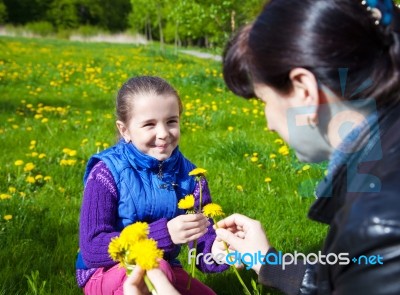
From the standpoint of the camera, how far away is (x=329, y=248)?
105 centimetres

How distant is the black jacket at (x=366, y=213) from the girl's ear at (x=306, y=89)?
0.12 metres

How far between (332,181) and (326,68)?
0.88 feet

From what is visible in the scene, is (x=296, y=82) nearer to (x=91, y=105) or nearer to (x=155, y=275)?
(x=155, y=275)

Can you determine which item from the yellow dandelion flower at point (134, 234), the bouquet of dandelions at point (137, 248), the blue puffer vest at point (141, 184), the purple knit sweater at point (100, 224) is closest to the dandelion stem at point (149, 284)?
the bouquet of dandelions at point (137, 248)

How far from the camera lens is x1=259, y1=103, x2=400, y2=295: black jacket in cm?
89

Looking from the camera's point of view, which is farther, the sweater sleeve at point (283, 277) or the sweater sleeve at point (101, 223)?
the sweater sleeve at point (101, 223)

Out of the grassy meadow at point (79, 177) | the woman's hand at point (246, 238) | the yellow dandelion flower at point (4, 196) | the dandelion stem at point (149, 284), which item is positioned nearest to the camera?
the dandelion stem at point (149, 284)

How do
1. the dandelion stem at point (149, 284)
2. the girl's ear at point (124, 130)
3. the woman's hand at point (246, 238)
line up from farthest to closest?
the girl's ear at point (124, 130)
the woman's hand at point (246, 238)
the dandelion stem at point (149, 284)

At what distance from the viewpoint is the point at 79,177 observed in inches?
139

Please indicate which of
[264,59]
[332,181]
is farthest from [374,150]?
[264,59]

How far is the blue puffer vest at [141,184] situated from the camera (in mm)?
1945

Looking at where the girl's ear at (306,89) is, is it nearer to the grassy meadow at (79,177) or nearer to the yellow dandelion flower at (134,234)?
the yellow dandelion flower at (134,234)

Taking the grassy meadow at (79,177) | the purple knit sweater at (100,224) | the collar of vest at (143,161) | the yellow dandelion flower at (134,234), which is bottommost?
the grassy meadow at (79,177)

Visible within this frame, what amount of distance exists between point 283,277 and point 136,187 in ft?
2.32
